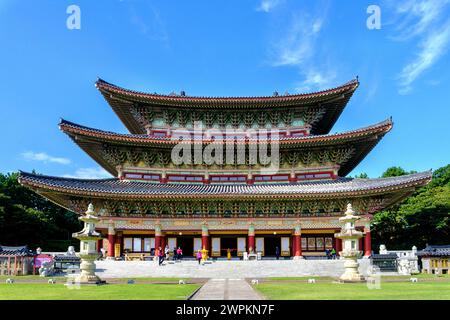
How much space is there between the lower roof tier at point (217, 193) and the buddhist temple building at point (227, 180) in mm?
96

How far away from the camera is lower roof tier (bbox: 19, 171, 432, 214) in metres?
35.2

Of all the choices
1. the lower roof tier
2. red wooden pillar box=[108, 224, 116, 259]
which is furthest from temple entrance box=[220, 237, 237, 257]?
red wooden pillar box=[108, 224, 116, 259]

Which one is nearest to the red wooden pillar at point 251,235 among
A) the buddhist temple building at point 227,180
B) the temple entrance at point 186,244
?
the buddhist temple building at point 227,180

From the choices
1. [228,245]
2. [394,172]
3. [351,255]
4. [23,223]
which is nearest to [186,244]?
[228,245]

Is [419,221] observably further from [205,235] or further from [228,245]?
[205,235]

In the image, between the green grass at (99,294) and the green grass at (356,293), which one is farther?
the green grass at (99,294)

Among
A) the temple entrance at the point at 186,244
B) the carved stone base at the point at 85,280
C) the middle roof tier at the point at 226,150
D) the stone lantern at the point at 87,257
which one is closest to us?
the carved stone base at the point at 85,280

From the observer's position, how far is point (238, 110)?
4294 centimetres

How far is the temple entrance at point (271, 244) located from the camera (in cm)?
4103

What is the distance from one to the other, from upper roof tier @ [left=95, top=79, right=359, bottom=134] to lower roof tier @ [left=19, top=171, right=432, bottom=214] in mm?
7109

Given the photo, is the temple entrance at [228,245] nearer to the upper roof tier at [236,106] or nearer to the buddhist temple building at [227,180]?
the buddhist temple building at [227,180]

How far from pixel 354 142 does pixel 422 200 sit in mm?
26866

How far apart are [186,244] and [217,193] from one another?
736 centimetres
